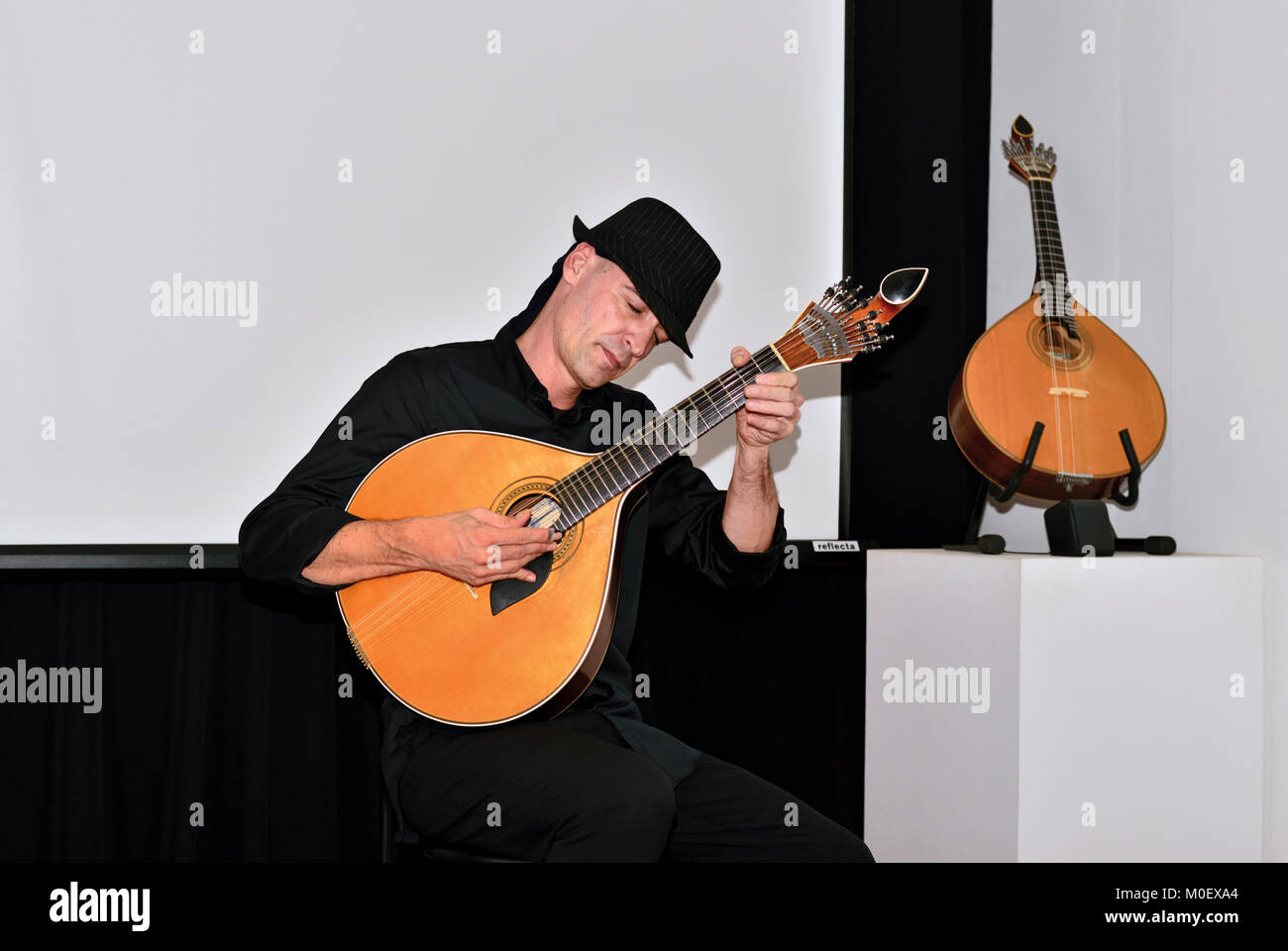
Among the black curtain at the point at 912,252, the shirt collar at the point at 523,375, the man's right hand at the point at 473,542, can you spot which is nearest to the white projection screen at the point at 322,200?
the black curtain at the point at 912,252

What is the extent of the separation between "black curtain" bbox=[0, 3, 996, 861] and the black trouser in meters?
0.58

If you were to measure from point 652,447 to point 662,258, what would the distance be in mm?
315

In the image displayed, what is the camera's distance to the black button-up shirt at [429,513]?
5.49ft

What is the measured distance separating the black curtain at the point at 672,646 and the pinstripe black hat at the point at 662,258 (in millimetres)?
663

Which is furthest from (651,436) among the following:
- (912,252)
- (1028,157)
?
(1028,157)

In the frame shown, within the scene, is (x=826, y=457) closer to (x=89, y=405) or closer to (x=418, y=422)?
(x=418, y=422)

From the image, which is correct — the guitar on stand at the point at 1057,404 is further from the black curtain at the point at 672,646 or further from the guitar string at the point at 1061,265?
the black curtain at the point at 672,646

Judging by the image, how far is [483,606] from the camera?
167 centimetres

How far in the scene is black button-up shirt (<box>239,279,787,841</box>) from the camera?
167 cm

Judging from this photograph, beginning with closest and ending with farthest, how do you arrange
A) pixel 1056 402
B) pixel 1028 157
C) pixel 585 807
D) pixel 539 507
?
1. pixel 585 807
2. pixel 539 507
3. pixel 1056 402
4. pixel 1028 157

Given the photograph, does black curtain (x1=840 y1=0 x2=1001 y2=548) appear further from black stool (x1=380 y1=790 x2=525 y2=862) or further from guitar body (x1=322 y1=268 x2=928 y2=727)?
black stool (x1=380 y1=790 x2=525 y2=862)

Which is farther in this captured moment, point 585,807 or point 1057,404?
point 1057,404

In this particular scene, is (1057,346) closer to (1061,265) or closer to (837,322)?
(1061,265)

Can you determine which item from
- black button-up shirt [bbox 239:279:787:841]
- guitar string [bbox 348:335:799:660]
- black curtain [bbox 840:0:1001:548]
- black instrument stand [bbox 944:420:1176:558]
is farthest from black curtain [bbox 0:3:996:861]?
guitar string [bbox 348:335:799:660]
